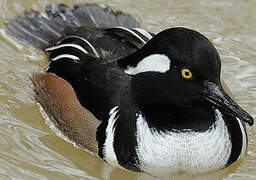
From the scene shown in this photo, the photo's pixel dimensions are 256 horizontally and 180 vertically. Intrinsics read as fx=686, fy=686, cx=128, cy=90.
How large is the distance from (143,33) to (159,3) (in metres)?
2.09

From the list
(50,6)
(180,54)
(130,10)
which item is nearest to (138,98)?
(180,54)

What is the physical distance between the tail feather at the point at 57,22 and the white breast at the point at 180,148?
2.08 m

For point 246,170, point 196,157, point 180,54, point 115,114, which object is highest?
point 180,54

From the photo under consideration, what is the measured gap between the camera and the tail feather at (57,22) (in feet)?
25.5

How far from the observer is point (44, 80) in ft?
23.5

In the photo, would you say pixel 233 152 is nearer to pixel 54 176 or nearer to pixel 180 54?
pixel 180 54

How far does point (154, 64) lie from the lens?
589cm

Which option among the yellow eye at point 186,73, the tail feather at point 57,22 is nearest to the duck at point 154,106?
the yellow eye at point 186,73

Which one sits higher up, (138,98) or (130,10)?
(138,98)

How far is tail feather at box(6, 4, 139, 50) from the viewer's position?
7777 mm

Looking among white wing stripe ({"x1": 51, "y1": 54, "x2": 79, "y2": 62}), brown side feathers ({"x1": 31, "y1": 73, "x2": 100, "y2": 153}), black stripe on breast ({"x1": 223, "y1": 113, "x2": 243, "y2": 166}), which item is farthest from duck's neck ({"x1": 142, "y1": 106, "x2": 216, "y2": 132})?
white wing stripe ({"x1": 51, "y1": 54, "x2": 79, "y2": 62})

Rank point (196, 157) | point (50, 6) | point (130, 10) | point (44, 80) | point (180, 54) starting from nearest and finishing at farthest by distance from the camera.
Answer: point (180, 54) < point (196, 157) < point (44, 80) < point (50, 6) < point (130, 10)

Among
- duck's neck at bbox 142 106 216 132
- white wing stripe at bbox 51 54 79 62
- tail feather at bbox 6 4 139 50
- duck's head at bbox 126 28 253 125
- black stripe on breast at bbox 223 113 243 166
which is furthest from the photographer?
tail feather at bbox 6 4 139 50

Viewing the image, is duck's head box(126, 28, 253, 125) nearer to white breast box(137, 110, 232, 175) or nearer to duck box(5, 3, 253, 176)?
duck box(5, 3, 253, 176)
